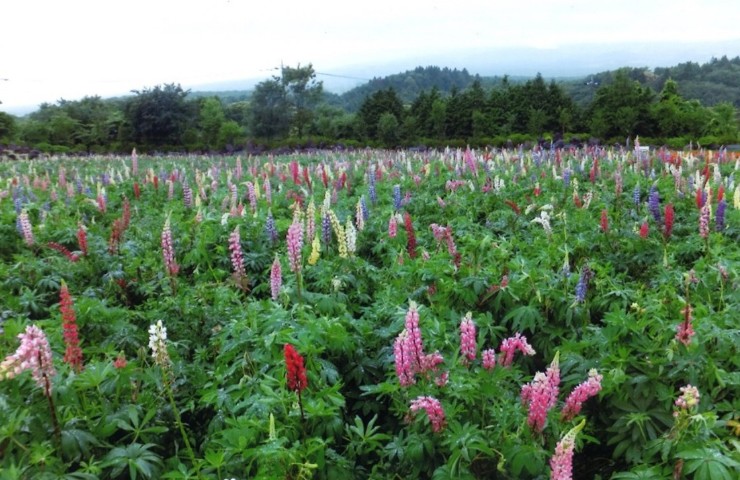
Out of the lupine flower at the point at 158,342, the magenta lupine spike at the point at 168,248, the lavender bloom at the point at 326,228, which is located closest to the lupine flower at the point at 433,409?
the lupine flower at the point at 158,342

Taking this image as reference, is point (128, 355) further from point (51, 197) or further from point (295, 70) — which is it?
point (295, 70)

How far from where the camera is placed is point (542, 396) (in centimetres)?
258

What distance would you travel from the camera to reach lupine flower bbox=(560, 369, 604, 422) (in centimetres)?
267

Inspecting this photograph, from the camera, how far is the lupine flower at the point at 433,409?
2.69 m

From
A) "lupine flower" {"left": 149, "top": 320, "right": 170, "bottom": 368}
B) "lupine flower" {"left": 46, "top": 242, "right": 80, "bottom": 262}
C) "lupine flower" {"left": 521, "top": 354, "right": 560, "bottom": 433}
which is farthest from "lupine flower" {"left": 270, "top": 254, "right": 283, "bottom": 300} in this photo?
"lupine flower" {"left": 46, "top": 242, "right": 80, "bottom": 262}

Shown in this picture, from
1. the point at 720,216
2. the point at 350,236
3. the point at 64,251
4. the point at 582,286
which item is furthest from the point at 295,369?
the point at 720,216

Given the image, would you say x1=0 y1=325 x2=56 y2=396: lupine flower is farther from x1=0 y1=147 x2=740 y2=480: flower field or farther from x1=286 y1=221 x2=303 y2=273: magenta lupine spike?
x1=286 y1=221 x2=303 y2=273: magenta lupine spike

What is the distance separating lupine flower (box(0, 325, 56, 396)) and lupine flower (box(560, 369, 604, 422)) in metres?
2.42

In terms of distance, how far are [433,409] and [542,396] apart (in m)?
0.51

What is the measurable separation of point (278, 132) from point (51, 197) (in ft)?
99.0

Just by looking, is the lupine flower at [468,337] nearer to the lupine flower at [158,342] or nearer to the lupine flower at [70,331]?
the lupine flower at [158,342]

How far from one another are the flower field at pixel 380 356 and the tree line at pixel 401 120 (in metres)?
20.3

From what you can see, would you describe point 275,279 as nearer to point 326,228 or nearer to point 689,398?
point 326,228

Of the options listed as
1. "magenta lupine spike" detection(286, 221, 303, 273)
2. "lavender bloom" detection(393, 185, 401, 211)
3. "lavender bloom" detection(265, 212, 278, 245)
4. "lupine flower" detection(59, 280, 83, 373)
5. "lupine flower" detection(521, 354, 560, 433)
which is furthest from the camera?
"lavender bloom" detection(393, 185, 401, 211)
